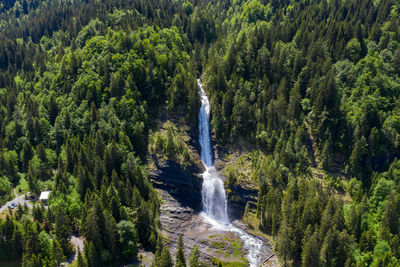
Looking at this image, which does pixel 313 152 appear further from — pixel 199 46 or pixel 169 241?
pixel 199 46

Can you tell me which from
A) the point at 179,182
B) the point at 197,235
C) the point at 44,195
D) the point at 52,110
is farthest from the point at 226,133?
the point at 52,110

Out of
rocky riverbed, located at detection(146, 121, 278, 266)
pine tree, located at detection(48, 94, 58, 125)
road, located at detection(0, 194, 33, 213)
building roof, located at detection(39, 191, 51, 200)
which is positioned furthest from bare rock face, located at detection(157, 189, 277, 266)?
pine tree, located at detection(48, 94, 58, 125)

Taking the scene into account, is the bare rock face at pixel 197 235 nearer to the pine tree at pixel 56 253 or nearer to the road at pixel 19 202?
the pine tree at pixel 56 253

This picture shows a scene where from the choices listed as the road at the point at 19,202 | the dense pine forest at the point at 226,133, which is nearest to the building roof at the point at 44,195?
the dense pine forest at the point at 226,133

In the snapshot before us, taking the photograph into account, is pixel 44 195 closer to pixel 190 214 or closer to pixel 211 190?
pixel 190 214

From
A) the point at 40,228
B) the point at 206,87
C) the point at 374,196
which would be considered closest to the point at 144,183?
the point at 40,228

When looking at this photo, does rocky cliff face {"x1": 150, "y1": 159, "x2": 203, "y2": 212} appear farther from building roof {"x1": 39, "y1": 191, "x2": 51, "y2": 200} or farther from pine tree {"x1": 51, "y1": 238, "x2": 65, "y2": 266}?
pine tree {"x1": 51, "y1": 238, "x2": 65, "y2": 266}
